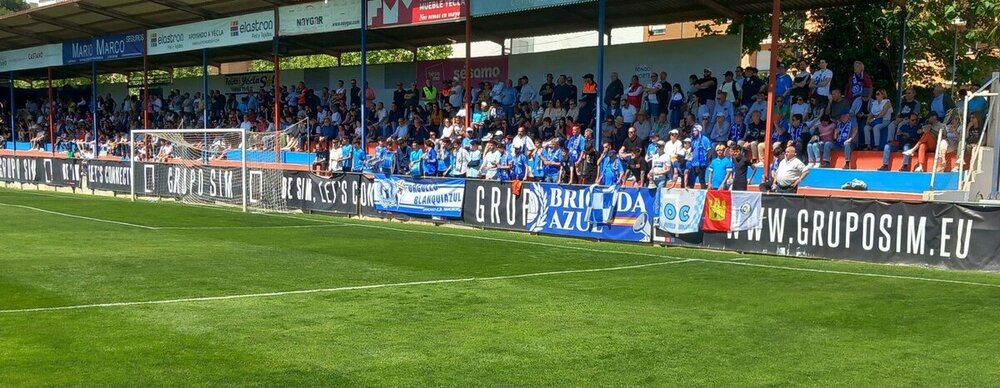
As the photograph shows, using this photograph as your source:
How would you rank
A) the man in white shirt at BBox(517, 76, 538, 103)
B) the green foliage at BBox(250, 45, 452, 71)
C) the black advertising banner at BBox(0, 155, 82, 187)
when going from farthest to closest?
the green foliage at BBox(250, 45, 452, 71) < the black advertising banner at BBox(0, 155, 82, 187) < the man in white shirt at BBox(517, 76, 538, 103)

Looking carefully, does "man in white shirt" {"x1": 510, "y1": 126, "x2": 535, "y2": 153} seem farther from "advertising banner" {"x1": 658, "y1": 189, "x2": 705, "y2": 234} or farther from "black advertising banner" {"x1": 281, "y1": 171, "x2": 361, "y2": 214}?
"advertising banner" {"x1": 658, "y1": 189, "x2": 705, "y2": 234}

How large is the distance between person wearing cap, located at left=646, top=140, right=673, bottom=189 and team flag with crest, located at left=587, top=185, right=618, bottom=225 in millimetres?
1446

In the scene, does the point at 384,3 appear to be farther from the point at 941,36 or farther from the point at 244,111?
the point at 941,36

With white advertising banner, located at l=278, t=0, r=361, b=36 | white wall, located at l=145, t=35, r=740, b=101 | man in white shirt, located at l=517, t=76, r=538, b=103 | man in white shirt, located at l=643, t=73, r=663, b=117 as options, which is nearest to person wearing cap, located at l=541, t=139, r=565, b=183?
man in white shirt, located at l=643, t=73, r=663, b=117


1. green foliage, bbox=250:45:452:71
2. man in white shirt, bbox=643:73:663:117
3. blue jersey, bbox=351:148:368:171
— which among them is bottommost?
blue jersey, bbox=351:148:368:171

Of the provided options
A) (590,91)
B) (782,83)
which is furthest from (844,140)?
(590,91)

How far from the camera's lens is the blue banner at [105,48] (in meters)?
37.5

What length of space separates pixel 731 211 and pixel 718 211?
32 centimetres

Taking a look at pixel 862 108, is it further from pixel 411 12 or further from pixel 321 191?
pixel 321 191

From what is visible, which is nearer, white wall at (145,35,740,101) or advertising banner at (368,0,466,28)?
advertising banner at (368,0,466,28)

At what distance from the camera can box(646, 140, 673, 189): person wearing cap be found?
20500 mm

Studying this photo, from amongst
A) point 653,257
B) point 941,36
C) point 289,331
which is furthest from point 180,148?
point 941,36

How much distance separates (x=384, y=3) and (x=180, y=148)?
964 centimetres

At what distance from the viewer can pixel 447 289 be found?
11.7 meters
